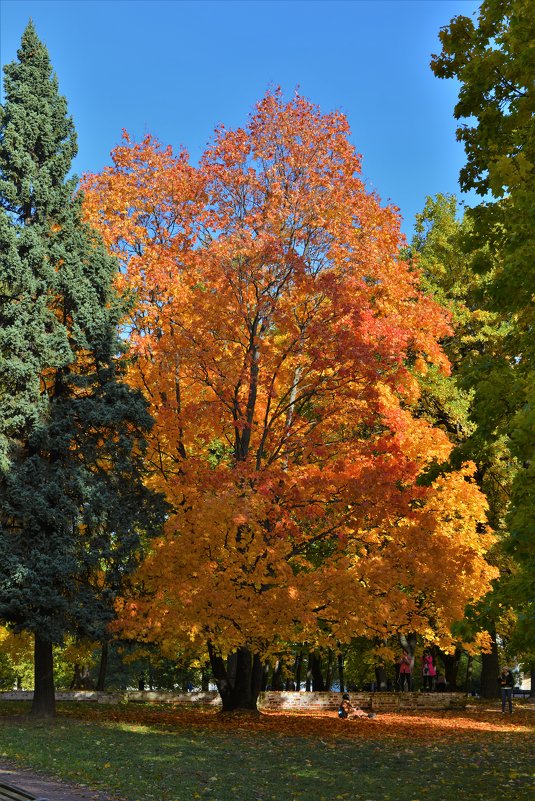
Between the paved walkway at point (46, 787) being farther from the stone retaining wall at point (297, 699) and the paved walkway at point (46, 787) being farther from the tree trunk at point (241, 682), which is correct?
the stone retaining wall at point (297, 699)

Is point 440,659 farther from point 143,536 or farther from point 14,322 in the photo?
point 14,322

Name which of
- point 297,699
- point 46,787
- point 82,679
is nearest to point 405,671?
point 297,699

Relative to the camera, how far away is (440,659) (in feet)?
158

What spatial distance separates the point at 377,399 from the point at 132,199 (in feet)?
31.9

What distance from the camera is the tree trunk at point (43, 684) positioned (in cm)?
1923

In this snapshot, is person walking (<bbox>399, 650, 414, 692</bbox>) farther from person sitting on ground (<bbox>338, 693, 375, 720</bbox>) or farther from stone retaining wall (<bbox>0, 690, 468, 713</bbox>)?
person sitting on ground (<bbox>338, 693, 375, 720</bbox>)

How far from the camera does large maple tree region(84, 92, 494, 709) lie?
1756cm

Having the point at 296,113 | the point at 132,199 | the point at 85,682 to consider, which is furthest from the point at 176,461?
the point at 85,682

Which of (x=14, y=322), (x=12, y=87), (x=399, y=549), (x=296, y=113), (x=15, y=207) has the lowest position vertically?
(x=399, y=549)

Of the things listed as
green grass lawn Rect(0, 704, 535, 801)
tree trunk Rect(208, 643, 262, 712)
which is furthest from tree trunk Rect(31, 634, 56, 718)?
tree trunk Rect(208, 643, 262, 712)

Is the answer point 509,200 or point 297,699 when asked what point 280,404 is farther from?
point 297,699

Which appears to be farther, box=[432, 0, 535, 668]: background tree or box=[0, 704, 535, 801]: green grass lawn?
box=[0, 704, 535, 801]: green grass lawn

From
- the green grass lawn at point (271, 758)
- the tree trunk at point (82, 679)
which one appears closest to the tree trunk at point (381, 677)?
the tree trunk at point (82, 679)

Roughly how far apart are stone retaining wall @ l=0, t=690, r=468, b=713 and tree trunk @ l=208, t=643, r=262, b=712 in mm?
4647
